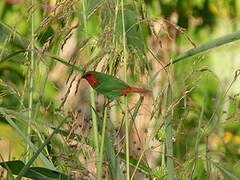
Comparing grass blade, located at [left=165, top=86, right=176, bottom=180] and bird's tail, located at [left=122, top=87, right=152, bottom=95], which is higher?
bird's tail, located at [left=122, top=87, right=152, bottom=95]

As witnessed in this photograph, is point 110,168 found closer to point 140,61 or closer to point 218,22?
point 140,61

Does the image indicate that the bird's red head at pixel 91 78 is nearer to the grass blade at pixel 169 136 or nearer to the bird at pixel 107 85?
the bird at pixel 107 85

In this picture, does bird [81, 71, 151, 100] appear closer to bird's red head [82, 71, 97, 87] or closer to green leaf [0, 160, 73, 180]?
bird's red head [82, 71, 97, 87]

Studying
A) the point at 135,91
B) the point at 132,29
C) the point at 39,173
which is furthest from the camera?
the point at 132,29

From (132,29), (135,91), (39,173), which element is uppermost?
(132,29)

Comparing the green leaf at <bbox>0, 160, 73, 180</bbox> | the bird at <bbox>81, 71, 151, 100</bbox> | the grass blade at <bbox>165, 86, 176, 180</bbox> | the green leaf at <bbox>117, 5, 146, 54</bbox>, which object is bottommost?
the green leaf at <bbox>0, 160, 73, 180</bbox>

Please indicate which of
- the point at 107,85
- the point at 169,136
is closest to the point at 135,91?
the point at 107,85

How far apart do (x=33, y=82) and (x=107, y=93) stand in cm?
35

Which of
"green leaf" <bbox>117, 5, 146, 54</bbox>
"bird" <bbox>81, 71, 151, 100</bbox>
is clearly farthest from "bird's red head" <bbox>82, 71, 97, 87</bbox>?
"green leaf" <bbox>117, 5, 146, 54</bbox>

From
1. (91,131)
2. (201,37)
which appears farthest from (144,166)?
(201,37)

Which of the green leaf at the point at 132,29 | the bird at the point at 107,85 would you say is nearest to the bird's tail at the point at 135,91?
the bird at the point at 107,85

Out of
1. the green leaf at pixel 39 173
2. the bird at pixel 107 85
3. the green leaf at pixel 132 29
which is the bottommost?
the green leaf at pixel 39 173

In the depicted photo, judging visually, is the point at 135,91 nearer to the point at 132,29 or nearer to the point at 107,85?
the point at 107,85

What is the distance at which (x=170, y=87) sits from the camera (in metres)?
1.34
